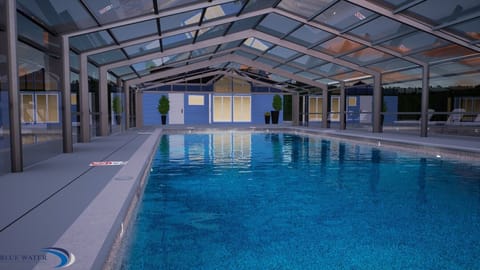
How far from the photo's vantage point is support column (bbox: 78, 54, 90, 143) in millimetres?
11539

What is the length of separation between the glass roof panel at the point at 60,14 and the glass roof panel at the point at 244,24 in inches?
223

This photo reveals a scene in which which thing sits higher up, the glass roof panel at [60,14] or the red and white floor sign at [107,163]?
the glass roof panel at [60,14]

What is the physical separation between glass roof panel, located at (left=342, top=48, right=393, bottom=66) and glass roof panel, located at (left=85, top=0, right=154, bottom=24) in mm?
9053

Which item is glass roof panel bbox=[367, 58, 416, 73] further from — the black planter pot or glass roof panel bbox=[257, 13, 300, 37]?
the black planter pot

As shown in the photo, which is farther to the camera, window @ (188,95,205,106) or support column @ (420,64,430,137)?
window @ (188,95,205,106)

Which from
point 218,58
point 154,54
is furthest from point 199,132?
point 154,54

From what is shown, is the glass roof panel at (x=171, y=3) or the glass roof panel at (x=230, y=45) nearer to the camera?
the glass roof panel at (x=171, y=3)

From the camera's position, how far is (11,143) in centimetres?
592

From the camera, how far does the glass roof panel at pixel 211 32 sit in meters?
13.4

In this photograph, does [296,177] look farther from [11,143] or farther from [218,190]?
[11,143]

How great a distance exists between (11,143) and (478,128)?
17.6 metres

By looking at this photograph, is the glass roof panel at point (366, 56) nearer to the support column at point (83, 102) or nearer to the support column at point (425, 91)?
Answer: the support column at point (425, 91)

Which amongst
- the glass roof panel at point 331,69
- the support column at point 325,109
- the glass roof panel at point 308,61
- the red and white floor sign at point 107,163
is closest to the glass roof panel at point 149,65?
the glass roof panel at point 308,61

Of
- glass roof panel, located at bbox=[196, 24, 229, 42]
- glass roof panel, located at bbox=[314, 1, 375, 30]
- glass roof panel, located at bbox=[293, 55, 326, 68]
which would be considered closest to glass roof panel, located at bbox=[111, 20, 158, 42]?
glass roof panel, located at bbox=[196, 24, 229, 42]
